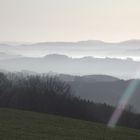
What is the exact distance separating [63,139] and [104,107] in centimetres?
6460

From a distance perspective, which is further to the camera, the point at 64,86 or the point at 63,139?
the point at 64,86

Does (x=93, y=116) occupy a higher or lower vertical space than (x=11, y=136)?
lower

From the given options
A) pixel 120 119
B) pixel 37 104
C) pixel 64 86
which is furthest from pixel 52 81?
pixel 120 119

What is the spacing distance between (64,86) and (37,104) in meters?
37.8

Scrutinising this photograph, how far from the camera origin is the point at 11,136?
2523 centimetres

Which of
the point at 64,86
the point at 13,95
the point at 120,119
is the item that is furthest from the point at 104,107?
the point at 64,86

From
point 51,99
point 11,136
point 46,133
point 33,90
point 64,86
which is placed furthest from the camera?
point 64,86

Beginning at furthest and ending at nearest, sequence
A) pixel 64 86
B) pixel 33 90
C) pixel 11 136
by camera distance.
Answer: pixel 64 86
pixel 33 90
pixel 11 136

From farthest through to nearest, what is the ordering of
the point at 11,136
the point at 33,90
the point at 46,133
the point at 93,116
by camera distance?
the point at 33,90
the point at 93,116
the point at 46,133
the point at 11,136

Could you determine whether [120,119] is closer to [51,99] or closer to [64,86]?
[51,99]

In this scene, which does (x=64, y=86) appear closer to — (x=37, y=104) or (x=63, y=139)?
(x=37, y=104)

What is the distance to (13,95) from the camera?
92938 millimetres

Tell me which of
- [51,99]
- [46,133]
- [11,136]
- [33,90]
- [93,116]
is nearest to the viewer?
[11,136]

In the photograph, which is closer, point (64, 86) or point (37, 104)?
point (37, 104)
